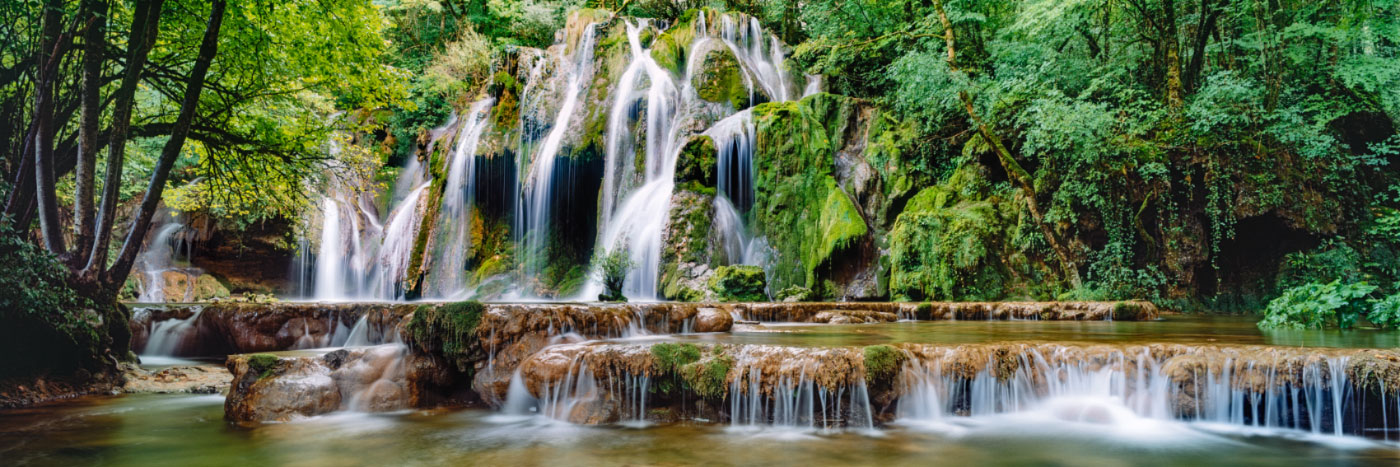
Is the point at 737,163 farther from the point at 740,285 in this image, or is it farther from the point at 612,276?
the point at 612,276

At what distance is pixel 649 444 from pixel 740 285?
721cm

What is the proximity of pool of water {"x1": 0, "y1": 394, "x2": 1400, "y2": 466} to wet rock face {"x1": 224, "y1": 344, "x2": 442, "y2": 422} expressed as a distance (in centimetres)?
18

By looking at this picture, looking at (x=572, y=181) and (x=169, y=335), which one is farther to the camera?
(x=572, y=181)

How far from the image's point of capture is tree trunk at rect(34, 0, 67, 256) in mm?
5336

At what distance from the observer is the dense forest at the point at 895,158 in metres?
5.95

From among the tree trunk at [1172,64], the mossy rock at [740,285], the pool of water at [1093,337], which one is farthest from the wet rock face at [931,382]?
the tree trunk at [1172,64]

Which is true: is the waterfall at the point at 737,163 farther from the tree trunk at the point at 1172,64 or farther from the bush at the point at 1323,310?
the bush at the point at 1323,310

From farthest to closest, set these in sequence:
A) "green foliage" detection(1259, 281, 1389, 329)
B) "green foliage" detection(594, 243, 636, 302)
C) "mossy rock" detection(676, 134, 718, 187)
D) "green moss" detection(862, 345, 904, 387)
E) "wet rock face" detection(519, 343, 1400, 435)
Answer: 1. "mossy rock" detection(676, 134, 718, 187)
2. "green foliage" detection(594, 243, 636, 302)
3. "green foliage" detection(1259, 281, 1389, 329)
4. "green moss" detection(862, 345, 904, 387)
5. "wet rock face" detection(519, 343, 1400, 435)

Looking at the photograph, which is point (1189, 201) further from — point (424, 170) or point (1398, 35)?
point (424, 170)

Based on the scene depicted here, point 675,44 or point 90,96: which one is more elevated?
point 675,44

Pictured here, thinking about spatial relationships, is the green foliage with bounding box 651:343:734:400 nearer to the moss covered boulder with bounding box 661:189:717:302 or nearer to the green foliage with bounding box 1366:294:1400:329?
the moss covered boulder with bounding box 661:189:717:302

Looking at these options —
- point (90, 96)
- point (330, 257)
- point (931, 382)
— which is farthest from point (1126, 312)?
point (330, 257)

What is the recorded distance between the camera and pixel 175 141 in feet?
19.7

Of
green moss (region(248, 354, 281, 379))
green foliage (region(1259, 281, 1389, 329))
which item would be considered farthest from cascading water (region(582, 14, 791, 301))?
green foliage (region(1259, 281, 1389, 329))
